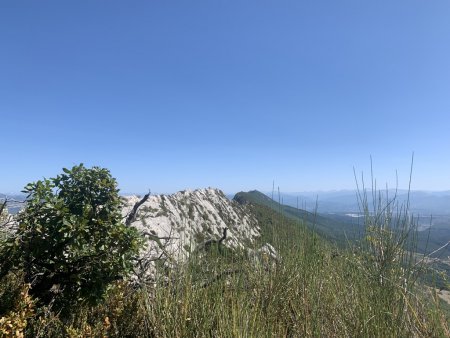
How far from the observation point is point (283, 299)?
173 inches

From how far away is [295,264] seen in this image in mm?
4578

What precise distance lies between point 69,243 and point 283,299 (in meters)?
3.30

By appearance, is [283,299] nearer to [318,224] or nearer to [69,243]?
[318,224]

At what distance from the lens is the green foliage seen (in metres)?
4.69

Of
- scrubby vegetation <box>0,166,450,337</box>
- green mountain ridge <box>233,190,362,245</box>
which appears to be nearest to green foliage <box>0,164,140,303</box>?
scrubby vegetation <box>0,166,450,337</box>

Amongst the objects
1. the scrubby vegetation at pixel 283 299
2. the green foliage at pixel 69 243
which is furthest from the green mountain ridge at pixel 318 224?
the green foliage at pixel 69 243

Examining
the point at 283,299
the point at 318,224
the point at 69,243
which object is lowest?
the point at 283,299

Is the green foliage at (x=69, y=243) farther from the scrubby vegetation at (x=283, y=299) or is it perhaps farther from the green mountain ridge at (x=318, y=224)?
the green mountain ridge at (x=318, y=224)

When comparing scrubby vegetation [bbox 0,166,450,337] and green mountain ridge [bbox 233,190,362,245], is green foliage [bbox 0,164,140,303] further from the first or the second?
green mountain ridge [bbox 233,190,362,245]

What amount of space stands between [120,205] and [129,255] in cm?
103

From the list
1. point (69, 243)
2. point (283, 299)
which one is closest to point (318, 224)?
point (283, 299)

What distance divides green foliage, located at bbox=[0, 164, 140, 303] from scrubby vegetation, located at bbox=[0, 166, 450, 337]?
0.96 feet

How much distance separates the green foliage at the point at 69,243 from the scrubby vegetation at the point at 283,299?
29 cm

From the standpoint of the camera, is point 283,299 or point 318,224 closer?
point 283,299
